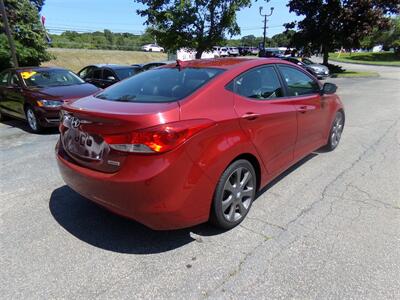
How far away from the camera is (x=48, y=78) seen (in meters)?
8.43

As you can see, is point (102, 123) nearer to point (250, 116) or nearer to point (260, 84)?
point (250, 116)

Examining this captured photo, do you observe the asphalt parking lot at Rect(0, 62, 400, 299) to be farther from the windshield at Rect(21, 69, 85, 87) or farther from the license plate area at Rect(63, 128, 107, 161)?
the windshield at Rect(21, 69, 85, 87)

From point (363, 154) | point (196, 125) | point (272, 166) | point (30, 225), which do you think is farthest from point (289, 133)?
point (30, 225)

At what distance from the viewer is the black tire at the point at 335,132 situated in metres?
5.62

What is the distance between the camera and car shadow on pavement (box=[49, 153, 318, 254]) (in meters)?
3.09

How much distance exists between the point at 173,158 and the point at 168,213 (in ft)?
1.48

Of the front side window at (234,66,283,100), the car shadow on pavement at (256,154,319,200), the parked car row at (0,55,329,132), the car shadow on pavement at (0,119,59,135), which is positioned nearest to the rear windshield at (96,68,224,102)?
the front side window at (234,66,283,100)

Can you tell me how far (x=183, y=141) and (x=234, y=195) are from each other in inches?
35.5

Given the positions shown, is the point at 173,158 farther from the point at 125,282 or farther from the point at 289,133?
the point at 289,133

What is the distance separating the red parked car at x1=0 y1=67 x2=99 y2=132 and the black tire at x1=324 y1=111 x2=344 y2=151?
5.17 metres

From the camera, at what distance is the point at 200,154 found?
9.20 feet

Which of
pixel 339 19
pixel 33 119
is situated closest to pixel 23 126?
pixel 33 119

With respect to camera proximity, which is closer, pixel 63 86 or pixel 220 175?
pixel 220 175

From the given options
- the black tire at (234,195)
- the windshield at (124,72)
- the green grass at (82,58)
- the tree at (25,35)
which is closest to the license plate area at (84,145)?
the black tire at (234,195)
